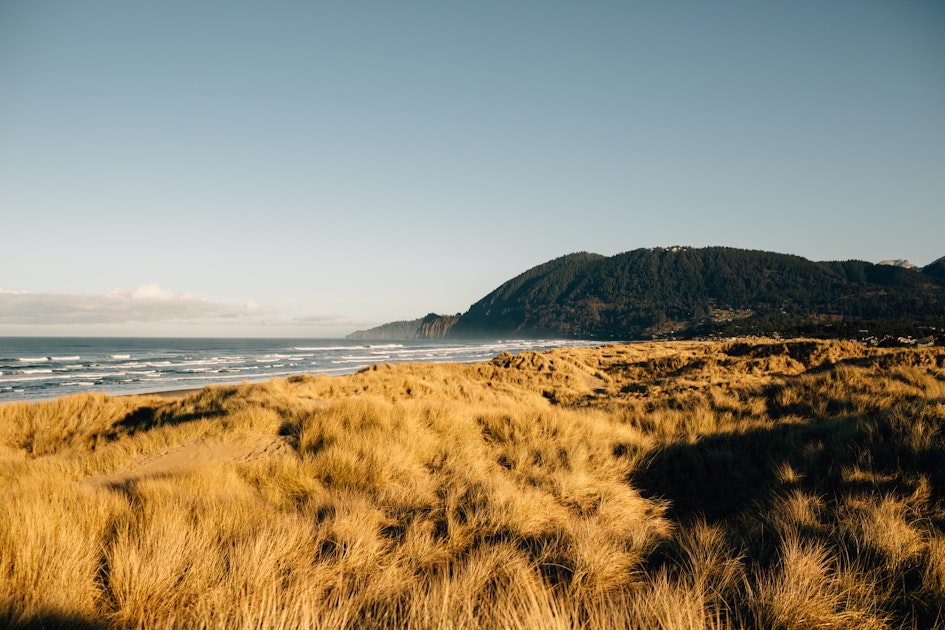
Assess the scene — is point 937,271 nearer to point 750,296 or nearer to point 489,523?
point 750,296

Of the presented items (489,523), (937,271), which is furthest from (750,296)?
(489,523)

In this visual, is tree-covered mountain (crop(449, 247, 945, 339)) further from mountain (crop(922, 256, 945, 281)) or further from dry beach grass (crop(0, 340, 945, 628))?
dry beach grass (crop(0, 340, 945, 628))

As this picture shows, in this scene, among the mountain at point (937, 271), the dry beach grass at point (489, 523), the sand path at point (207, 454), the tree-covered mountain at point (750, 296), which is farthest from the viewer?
the mountain at point (937, 271)

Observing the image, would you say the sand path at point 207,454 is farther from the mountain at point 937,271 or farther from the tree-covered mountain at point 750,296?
the mountain at point 937,271

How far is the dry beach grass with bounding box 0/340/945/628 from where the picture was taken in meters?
2.50

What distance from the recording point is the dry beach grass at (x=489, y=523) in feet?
8.20

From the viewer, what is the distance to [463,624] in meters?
2.28

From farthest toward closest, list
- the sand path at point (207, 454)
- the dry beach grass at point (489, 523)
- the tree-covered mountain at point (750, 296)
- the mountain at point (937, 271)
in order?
1. the mountain at point (937, 271)
2. the tree-covered mountain at point (750, 296)
3. the sand path at point (207, 454)
4. the dry beach grass at point (489, 523)

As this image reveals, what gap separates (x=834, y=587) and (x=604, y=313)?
188173 mm

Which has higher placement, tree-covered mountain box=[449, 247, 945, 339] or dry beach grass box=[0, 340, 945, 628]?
tree-covered mountain box=[449, 247, 945, 339]

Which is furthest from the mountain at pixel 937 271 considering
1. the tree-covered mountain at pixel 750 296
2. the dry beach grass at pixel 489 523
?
the dry beach grass at pixel 489 523

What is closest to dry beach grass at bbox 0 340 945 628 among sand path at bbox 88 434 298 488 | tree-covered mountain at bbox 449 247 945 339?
sand path at bbox 88 434 298 488

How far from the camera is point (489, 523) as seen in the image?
13.1 feet

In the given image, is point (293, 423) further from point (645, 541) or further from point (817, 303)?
point (817, 303)
